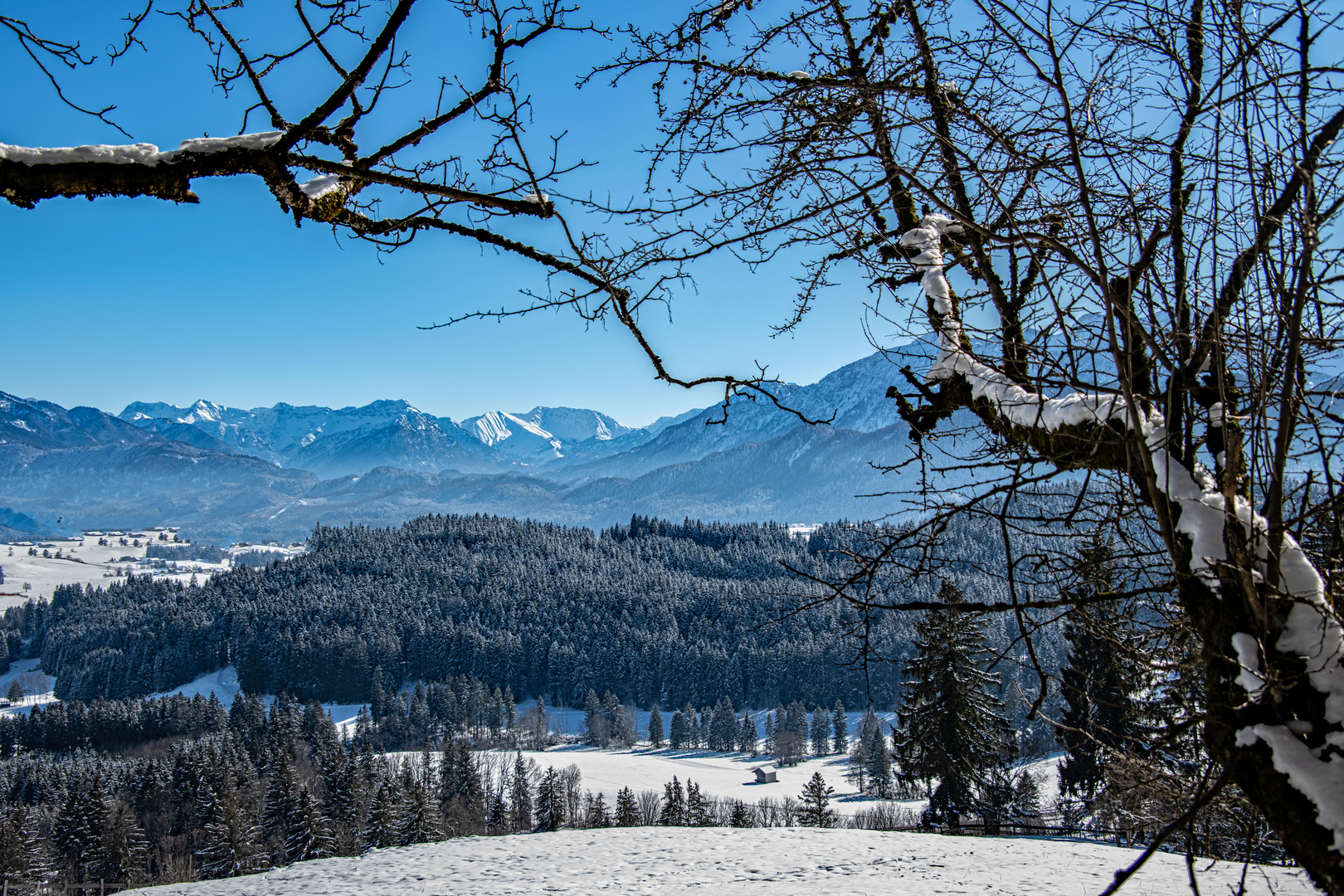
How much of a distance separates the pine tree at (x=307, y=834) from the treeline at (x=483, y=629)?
46.8m

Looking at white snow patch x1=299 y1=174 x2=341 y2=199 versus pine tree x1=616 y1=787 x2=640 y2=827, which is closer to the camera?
white snow patch x1=299 y1=174 x2=341 y2=199

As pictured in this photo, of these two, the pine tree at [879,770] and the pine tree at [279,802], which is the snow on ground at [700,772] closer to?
the pine tree at [879,770]

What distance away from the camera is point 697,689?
277 feet

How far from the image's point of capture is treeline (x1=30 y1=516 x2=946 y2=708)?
84.8 m

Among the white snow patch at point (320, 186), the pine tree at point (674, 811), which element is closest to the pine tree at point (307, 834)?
the pine tree at point (674, 811)

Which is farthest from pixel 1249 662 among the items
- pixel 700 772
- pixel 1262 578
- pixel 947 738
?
pixel 700 772

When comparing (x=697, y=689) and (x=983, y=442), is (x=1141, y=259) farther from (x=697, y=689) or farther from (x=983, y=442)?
(x=697, y=689)

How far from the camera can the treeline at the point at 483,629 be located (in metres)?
84.8

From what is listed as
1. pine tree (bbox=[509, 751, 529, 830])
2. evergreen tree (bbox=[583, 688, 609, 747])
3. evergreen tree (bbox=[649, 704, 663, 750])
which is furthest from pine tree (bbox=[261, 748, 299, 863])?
evergreen tree (bbox=[649, 704, 663, 750])

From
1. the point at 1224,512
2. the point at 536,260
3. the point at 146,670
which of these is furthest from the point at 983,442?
the point at 146,670

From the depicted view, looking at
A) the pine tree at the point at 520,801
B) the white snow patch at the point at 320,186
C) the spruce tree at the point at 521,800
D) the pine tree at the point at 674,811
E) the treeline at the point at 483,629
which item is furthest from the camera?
the treeline at the point at 483,629

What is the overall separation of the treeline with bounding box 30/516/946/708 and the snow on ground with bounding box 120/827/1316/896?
57458 mm

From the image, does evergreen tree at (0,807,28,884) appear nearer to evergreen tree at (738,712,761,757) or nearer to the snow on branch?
the snow on branch

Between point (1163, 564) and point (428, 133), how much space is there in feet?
7.39
